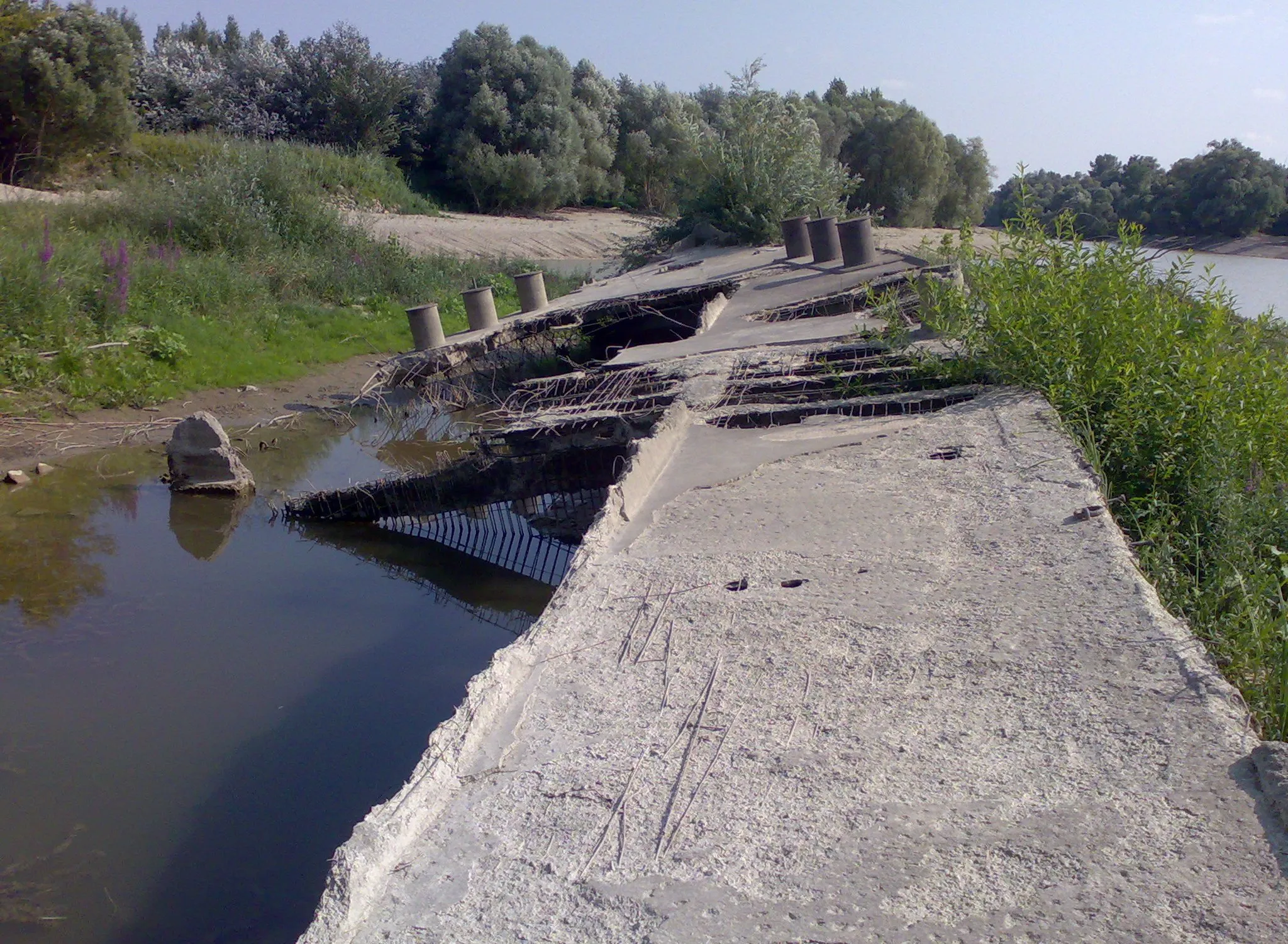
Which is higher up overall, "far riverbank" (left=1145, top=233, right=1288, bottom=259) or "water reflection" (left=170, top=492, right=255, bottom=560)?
"far riverbank" (left=1145, top=233, right=1288, bottom=259)

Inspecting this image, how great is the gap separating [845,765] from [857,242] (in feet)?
33.8

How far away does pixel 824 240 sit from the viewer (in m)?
13.2

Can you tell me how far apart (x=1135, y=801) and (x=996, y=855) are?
42 cm

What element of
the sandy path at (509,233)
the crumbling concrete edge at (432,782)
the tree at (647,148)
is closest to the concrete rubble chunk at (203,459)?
the crumbling concrete edge at (432,782)

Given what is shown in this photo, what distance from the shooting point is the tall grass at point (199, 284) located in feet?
43.6

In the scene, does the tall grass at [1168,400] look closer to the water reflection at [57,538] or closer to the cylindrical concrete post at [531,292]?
the water reflection at [57,538]

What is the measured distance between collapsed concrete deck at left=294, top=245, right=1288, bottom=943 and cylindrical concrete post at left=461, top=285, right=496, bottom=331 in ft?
30.8

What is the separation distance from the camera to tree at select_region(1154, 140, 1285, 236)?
40.4ft

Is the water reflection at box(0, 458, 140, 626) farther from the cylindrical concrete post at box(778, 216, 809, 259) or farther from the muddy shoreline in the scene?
the cylindrical concrete post at box(778, 216, 809, 259)

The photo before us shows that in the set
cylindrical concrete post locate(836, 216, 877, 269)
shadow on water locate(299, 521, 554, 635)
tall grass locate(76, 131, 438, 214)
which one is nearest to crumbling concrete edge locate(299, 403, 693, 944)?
shadow on water locate(299, 521, 554, 635)

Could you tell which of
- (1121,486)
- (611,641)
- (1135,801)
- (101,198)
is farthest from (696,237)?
(1135,801)

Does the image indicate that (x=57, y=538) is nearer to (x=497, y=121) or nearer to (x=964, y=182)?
(x=497, y=121)

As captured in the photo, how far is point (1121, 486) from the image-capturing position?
5.63 metres

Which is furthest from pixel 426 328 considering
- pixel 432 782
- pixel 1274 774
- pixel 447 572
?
pixel 1274 774
